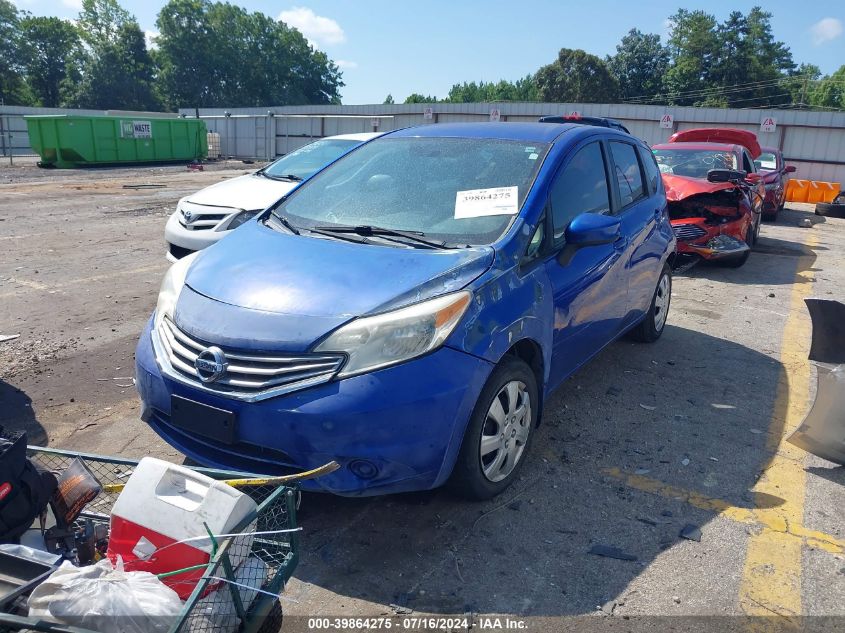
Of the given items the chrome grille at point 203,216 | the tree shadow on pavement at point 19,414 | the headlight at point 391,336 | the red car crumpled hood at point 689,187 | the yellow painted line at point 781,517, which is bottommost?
the yellow painted line at point 781,517

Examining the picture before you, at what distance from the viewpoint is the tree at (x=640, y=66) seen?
78.2m

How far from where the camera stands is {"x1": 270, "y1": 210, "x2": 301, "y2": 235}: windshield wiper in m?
3.71

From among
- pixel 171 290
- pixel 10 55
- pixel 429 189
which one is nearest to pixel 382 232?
pixel 429 189

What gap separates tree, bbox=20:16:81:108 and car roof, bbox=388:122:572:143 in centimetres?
7884

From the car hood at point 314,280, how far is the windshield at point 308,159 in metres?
5.33

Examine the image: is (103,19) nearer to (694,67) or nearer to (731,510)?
(694,67)

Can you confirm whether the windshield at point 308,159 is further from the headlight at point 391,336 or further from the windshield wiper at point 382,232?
the headlight at point 391,336

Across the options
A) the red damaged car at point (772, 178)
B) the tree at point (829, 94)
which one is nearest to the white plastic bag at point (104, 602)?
the red damaged car at point (772, 178)

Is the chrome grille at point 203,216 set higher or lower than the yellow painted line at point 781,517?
higher

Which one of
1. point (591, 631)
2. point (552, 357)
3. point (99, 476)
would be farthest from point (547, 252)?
point (99, 476)

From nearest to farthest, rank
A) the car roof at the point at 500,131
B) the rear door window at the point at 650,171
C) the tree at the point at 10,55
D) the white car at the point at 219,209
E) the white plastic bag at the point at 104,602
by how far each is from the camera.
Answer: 1. the white plastic bag at the point at 104,602
2. the car roof at the point at 500,131
3. the rear door window at the point at 650,171
4. the white car at the point at 219,209
5. the tree at the point at 10,55

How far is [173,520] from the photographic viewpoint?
207 centimetres

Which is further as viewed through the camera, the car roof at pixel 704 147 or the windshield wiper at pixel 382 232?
the car roof at pixel 704 147

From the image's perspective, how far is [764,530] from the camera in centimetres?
316
